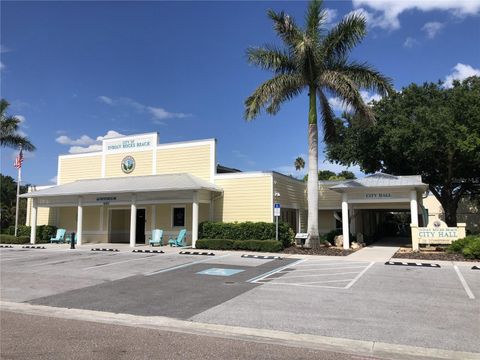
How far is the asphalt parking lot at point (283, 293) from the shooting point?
722cm

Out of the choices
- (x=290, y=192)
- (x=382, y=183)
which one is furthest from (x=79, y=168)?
(x=382, y=183)

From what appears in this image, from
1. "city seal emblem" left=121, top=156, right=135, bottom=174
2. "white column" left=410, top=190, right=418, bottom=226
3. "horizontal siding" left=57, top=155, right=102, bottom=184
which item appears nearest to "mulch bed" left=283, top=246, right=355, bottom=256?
"white column" left=410, top=190, right=418, bottom=226

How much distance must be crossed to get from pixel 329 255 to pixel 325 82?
820cm

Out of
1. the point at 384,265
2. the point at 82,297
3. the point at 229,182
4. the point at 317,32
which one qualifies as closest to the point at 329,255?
the point at 384,265

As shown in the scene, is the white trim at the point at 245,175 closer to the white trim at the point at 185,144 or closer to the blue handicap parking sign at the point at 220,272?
the white trim at the point at 185,144

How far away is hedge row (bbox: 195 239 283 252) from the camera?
20.5 metres

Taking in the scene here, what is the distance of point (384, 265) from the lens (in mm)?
15211

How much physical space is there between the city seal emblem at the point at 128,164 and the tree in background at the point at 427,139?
13888mm

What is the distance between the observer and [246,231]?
22094mm

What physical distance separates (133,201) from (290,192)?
9420 mm

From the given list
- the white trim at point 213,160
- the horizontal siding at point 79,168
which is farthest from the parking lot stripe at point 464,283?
the horizontal siding at point 79,168

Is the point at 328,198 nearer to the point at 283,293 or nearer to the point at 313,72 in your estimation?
the point at 313,72

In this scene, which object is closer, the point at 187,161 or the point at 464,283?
the point at 464,283

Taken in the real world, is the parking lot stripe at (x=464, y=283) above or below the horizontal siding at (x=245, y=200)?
below
